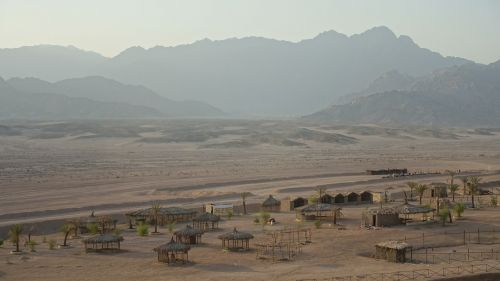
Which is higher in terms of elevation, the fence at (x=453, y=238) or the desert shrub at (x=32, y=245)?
the fence at (x=453, y=238)

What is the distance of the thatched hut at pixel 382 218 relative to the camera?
35.4 m

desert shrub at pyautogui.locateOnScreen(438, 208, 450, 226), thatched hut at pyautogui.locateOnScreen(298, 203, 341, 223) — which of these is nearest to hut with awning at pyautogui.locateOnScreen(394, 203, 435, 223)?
desert shrub at pyautogui.locateOnScreen(438, 208, 450, 226)

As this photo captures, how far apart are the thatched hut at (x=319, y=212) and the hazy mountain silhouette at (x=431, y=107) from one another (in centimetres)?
13313

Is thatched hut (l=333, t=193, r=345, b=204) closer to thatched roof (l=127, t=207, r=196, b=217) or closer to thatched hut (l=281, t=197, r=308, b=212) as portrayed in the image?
thatched hut (l=281, t=197, r=308, b=212)

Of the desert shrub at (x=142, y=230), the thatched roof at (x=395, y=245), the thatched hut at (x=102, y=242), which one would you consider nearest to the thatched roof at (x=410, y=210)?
the thatched roof at (x=395, y=245)

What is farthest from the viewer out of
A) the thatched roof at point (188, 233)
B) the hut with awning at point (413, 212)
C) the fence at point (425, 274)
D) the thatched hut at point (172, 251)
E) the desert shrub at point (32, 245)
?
the hut with awning at point (413, 212)

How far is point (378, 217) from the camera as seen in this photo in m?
35.4

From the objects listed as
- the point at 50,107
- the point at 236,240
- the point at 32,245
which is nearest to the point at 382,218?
the point at 236,240

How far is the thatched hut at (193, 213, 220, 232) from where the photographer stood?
37.0m

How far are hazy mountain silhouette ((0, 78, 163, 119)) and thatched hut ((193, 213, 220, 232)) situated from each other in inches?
5594

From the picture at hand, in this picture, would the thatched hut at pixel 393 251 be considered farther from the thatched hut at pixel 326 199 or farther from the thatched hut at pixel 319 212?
the thatched hut at pixel 326 199

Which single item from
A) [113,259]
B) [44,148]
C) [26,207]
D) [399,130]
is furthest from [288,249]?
[399,130]

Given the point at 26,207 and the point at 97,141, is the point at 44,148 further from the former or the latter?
the point at 26,207

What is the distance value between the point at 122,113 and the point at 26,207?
5799 inches
